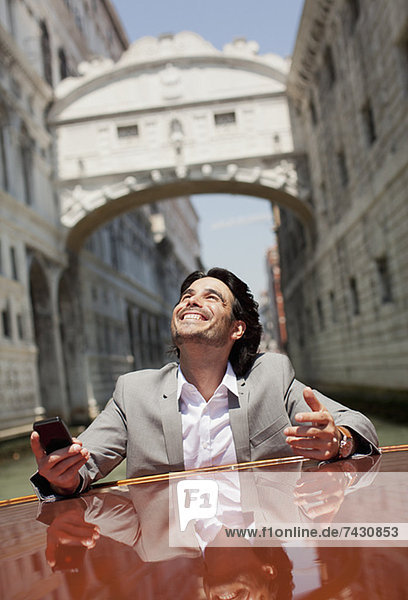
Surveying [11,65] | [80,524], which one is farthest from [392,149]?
[80,524]

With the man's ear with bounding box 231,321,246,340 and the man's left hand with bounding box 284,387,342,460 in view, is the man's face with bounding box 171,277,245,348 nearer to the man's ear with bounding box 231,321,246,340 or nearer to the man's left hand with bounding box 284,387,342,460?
the man's ear with bounding box 231,321,246,340

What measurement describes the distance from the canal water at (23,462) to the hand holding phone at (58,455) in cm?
441

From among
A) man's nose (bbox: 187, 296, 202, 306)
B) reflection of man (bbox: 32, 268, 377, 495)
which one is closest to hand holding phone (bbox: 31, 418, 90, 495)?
reflection of man (bbox: 32, 268, 377, 495)

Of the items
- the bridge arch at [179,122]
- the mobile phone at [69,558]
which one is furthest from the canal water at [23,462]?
the bridge arch at [179,122]

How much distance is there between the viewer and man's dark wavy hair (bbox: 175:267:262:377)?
2.38m

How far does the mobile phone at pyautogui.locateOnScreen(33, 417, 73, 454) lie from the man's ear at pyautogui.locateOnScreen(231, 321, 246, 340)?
86 centimetres

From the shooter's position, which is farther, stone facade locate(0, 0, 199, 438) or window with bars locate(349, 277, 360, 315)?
window with bars locate(349, 277, 360, 315)

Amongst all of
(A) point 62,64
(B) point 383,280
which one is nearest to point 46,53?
(A) point 62,64

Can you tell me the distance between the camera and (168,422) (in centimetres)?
200

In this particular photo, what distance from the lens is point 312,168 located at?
15.1 meters

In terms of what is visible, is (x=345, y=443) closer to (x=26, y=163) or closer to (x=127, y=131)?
(x=26, y=163)

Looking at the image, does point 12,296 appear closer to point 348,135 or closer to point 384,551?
point 348,135

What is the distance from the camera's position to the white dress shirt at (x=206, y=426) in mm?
2002

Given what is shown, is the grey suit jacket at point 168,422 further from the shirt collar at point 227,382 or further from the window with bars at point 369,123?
the window with bars at point 369,123
